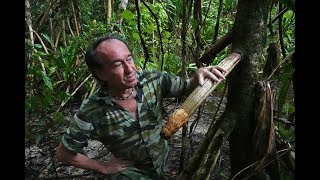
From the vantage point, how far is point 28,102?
2.69m

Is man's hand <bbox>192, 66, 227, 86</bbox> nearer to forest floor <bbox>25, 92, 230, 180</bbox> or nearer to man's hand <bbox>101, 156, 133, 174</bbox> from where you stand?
man's hand <bbox>101, 156, 133, 174</bbox>

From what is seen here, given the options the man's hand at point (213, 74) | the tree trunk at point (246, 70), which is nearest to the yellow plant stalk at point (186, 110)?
the man's hand at point (213, 74)

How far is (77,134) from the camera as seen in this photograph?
6.35 ft

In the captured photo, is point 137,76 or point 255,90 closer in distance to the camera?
point 255,90

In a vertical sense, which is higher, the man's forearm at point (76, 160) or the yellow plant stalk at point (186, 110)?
the yellow plant stalk at point (186, 110)

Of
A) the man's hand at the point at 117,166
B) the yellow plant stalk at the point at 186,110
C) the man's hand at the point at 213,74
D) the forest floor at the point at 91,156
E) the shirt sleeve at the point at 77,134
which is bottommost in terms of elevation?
the forest floor at the point at 91,156

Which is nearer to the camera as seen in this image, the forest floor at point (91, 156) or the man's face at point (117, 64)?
the man's face at point (117, 64)

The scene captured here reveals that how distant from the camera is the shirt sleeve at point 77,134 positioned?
1935 mm

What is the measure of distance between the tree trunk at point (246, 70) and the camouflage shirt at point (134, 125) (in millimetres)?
292

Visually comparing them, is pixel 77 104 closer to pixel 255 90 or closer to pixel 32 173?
pixel 32 173

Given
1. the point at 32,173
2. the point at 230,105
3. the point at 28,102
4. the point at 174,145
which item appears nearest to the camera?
the point at 230,105

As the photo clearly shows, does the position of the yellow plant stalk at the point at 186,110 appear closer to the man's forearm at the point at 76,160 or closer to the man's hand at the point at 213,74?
the man's hand at the point at 213,74

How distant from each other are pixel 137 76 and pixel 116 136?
0.36m
